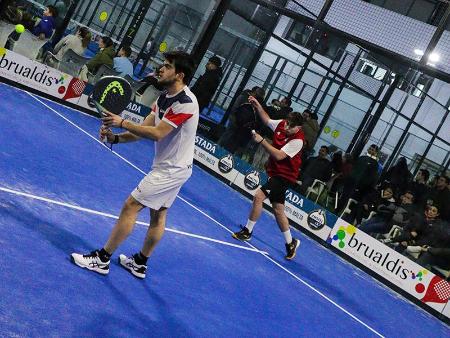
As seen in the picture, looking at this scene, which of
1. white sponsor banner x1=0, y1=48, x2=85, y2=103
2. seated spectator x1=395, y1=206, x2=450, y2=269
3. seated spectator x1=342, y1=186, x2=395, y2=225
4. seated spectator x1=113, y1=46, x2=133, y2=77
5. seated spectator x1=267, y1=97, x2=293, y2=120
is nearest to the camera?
seated spectator x1=395, y1=206, x2=450, y2=269

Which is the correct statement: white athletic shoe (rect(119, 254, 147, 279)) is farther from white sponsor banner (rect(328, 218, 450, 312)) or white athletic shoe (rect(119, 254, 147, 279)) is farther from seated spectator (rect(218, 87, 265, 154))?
seated spectator (rect(218, 87, 265, 154))

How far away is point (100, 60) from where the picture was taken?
13.5 meters

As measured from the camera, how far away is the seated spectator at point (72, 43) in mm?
13258

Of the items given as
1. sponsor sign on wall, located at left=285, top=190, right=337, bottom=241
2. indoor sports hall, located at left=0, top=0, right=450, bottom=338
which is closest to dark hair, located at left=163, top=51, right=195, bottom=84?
indoor sports hall, located at left=0, top=0, right=450, bottom=338

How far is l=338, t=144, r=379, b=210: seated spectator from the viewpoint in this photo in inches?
525

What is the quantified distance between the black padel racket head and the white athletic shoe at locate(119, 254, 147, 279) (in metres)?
1.51

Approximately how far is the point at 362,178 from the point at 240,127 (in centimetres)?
301

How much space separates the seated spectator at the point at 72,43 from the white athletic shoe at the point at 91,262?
894 centimetres

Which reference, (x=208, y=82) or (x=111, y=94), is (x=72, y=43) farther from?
(x=111, y=94)

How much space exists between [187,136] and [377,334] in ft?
14.5

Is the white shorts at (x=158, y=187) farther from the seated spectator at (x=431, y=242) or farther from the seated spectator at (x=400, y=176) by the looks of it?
the seated spectator at (x=400, y=176)

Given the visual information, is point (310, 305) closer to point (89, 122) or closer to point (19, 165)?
point (19, 165)

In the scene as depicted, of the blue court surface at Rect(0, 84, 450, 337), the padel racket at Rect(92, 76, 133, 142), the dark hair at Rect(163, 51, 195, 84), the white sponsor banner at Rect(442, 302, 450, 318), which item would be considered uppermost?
the dark hair at Rect(163, 51, 195, 84)

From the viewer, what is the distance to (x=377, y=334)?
26.0 feet
